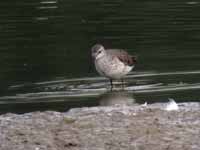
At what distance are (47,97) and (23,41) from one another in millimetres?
4989

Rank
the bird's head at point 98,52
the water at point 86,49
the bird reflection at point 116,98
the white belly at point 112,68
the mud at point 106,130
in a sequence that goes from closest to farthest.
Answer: the mud at point 106,130 → the bird reflection at point 116,98 → the water at point 86,49 → the white belly at point 112,68 → the bird's head at point 98,52

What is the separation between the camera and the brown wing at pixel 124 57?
16.2 metres

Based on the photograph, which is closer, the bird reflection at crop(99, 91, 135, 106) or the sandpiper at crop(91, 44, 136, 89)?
the bird reflection at crop(99, 91, 135, 106)

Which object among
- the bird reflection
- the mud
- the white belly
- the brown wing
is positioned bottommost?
the mud

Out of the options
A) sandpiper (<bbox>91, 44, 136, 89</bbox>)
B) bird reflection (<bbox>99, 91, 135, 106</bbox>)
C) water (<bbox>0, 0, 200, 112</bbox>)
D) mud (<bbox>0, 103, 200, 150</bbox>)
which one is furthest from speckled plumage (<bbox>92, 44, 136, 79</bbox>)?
mud (<bbox>0, 103, 200, 150</bbox>)

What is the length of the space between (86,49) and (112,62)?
2295 millimetres

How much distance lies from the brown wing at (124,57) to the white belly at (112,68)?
0.08m

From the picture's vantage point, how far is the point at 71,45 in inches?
758

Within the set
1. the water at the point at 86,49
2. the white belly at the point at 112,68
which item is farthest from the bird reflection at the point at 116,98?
the white belly at the point at 112,68

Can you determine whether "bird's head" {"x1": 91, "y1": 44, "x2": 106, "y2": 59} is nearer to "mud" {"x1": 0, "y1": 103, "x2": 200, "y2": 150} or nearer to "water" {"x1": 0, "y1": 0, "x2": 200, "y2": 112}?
"water" {"x1": 0, "y1": 0, "x2": 200, "y2": 112}

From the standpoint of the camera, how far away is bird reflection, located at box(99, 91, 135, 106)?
13969 mm

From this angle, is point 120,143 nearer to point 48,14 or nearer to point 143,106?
point 143,106

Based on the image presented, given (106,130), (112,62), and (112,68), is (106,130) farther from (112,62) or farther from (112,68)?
(112,62)

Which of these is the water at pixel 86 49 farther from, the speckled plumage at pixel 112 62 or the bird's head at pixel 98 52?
the bird's head at pixel 98 52
